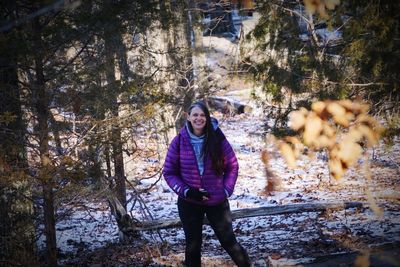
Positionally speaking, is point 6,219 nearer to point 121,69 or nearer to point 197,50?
point 121,69

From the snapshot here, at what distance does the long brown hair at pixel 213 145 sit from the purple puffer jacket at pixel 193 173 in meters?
0.05

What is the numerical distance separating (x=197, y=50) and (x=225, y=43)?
61.9 ft

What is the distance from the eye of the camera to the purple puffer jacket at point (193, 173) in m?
4.97

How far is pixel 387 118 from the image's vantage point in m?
6.36

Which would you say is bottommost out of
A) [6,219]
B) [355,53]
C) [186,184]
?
[6,219]

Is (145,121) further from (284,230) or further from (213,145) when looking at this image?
(284,230)

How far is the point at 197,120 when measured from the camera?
199 inches

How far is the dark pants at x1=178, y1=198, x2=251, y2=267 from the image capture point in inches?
196

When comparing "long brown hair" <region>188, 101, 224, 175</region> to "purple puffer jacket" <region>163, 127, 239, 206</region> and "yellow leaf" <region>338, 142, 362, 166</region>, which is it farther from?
Result: "yellow leaf" <region>338, 142, 362, 166</region>

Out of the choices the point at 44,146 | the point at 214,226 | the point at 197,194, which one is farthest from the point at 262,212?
the point at 44,146

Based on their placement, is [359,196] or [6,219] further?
[359,196]

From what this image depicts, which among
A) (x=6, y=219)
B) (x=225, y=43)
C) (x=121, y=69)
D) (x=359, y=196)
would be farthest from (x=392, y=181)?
(x=225, y=43)

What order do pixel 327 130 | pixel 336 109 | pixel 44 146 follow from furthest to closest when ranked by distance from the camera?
pixel 44 146 → pixel 336 109 → pixel 327 130

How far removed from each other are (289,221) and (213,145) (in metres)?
4.56
